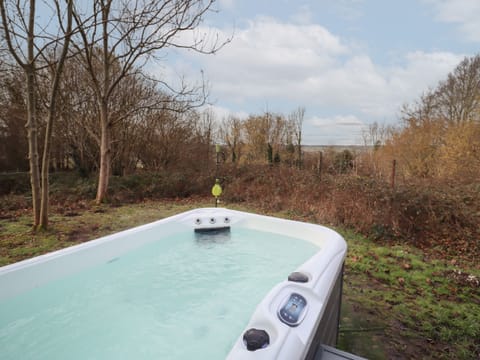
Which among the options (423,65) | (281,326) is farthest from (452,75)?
A: (281,326)

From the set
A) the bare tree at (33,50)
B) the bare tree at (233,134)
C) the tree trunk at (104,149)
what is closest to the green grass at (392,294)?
the bare tree at (33,50)

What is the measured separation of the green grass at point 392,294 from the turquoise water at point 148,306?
667 mm

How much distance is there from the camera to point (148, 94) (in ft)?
24.0

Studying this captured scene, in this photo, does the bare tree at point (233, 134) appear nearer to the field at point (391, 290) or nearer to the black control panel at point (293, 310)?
the field at point (391, 290)

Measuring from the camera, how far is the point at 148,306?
6.16 feet

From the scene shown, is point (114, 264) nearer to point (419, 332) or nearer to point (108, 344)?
point (108, 344)

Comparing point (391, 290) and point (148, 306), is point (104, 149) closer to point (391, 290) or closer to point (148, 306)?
point (148, 306)

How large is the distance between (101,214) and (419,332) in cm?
481

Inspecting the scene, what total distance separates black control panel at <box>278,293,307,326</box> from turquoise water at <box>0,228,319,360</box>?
23.0 inches

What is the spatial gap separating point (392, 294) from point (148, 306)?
204 centimetres

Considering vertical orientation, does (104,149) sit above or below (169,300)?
above

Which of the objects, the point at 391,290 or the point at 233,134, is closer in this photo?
the point at 391,290

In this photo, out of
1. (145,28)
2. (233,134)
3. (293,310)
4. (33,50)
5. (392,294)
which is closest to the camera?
(293,310)

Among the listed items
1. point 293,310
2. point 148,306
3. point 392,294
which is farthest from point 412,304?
point 148,306
